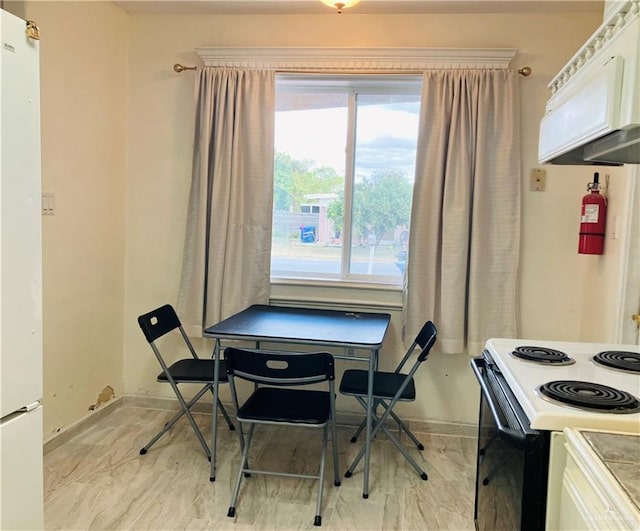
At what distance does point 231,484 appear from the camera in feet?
8.18

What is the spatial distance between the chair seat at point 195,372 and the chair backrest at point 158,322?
8.5 inches

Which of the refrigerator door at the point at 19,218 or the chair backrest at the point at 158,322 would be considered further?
the chair backrest at the point at 158,322

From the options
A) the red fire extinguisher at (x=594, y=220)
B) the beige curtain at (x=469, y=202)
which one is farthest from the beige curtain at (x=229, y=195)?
the red fire extinguisher at (x=594, y=220)

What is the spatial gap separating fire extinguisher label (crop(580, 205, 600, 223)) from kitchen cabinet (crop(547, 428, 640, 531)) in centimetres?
178

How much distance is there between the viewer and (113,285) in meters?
3.28

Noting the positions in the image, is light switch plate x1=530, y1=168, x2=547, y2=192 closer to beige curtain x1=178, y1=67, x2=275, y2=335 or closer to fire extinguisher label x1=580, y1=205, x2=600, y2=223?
fire extinguisher label x1=580, y1=205, x2=600, y2=223

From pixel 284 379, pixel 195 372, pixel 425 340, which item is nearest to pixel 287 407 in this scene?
pixel 284 379

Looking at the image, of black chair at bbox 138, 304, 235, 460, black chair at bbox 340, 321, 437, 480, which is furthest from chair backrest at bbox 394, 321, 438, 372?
black chair at bbox 138, 304, 235, 460

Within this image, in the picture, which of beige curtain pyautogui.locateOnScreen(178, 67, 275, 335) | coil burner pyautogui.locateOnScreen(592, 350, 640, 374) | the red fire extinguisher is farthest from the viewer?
beige curtain pyautogui.locateOnScreen(178, 67, 275, 335)

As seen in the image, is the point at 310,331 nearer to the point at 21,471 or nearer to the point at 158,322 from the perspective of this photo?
the point at 158,322

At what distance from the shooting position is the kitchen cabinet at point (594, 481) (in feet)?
3.04

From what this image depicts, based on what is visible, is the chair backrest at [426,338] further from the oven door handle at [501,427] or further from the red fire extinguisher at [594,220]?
the red fire extinguisher at [594,220]

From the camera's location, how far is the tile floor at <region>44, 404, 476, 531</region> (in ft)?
7.25

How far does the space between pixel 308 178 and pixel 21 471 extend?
2.36 m
